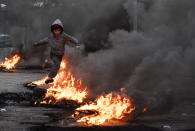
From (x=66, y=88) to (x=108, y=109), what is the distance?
329cm

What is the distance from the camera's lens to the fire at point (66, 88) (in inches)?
450

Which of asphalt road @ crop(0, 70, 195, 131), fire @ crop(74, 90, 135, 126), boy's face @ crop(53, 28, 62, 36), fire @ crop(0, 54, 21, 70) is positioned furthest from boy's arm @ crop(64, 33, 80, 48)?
fire @ crop(0, 54, 21, 70)

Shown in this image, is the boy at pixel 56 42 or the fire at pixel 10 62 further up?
the fire at pixel 10 62

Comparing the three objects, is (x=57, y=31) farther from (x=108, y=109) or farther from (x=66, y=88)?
(x=108, y=109)

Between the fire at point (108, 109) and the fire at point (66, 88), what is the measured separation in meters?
1.63

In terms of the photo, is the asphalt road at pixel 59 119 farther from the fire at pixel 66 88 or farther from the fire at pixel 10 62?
the fire at pixel 10 62

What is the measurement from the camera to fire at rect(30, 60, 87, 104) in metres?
11.4

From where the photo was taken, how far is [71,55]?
15297mm

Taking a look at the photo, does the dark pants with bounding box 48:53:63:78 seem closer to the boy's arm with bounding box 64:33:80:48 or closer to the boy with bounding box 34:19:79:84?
the boy with bounding box 34:19:79:84

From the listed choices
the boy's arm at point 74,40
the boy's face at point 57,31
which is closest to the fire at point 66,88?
the boy's arm at point 74,40

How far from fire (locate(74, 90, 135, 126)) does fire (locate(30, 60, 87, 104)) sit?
5.34 ft

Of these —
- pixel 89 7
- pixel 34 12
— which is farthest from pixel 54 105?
pixel 34 12

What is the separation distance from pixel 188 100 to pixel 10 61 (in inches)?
574

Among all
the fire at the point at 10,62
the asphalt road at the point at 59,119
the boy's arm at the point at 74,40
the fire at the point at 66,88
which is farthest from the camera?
the fire at the point at 10,62
